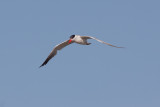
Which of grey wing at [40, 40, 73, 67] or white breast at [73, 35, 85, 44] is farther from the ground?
white breast at [73, 35, 85, 44]

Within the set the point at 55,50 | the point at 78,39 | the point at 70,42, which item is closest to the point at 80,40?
the point at 78,39

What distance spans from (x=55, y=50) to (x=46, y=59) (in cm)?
146

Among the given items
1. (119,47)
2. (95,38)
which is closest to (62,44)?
(95,38)

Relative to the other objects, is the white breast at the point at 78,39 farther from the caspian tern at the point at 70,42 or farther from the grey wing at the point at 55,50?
the grey wing at the point at 55,50

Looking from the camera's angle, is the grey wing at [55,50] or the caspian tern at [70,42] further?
the grey wing at [55,50]

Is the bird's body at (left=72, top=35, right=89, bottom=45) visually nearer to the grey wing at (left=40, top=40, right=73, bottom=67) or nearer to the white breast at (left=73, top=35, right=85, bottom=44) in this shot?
the white breast at (left=73, top=35, right=85, bottom=44)

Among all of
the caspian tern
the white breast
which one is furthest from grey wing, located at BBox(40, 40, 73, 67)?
the white breast

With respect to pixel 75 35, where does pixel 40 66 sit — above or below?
below

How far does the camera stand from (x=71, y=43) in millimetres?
33344

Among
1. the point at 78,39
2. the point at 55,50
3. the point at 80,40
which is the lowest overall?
the point at 55,50

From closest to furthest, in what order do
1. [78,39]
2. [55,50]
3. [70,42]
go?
[78,39] < [70,42] < [55,50]

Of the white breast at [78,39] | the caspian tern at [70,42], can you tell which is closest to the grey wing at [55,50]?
the caspian tern at [70,42]

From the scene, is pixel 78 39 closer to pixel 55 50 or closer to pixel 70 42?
pixel 70 42

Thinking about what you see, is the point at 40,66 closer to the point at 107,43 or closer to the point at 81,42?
the point at 81,42
